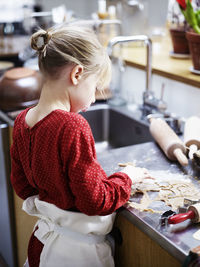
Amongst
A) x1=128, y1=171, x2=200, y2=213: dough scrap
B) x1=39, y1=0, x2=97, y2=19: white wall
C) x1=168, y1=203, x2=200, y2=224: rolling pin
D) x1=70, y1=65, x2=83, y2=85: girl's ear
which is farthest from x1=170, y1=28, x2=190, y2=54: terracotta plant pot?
x1=39, y1=0, x2=97, y2=19: white wall

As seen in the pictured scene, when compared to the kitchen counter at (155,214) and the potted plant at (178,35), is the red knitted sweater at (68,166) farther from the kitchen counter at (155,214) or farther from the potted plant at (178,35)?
the potted plant at (178,35)

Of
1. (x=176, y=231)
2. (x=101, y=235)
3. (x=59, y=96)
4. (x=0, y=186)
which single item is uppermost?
(x=59, y=96)

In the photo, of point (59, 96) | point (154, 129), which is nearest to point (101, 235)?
point (59, 96)

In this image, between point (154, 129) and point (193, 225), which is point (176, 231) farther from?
point (154, 129)

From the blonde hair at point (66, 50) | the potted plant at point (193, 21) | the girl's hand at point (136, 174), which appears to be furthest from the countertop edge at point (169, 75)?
the blonde hair at point (66, 50)

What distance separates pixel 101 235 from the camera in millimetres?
1089

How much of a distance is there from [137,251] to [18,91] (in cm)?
110

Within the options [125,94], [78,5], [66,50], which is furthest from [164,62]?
[78,5]

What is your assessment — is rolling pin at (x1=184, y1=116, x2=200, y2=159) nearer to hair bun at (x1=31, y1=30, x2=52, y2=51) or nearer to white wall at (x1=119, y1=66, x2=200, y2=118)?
white wall at (x1=119, y1=66, x2=200, y2=118)

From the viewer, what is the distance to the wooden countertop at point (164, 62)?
1.66m

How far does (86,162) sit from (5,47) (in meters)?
3.81

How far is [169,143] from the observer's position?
1315mm

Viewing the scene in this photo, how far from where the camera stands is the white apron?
1.04 m

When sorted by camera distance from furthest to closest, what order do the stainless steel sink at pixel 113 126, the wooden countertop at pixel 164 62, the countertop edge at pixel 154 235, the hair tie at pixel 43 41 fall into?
the stainless steel sink at pixel 113 126
the wooden countertop at pixel 164 62
the hair tie at pixel 43 41
the countertop edge at pixel 154 235
